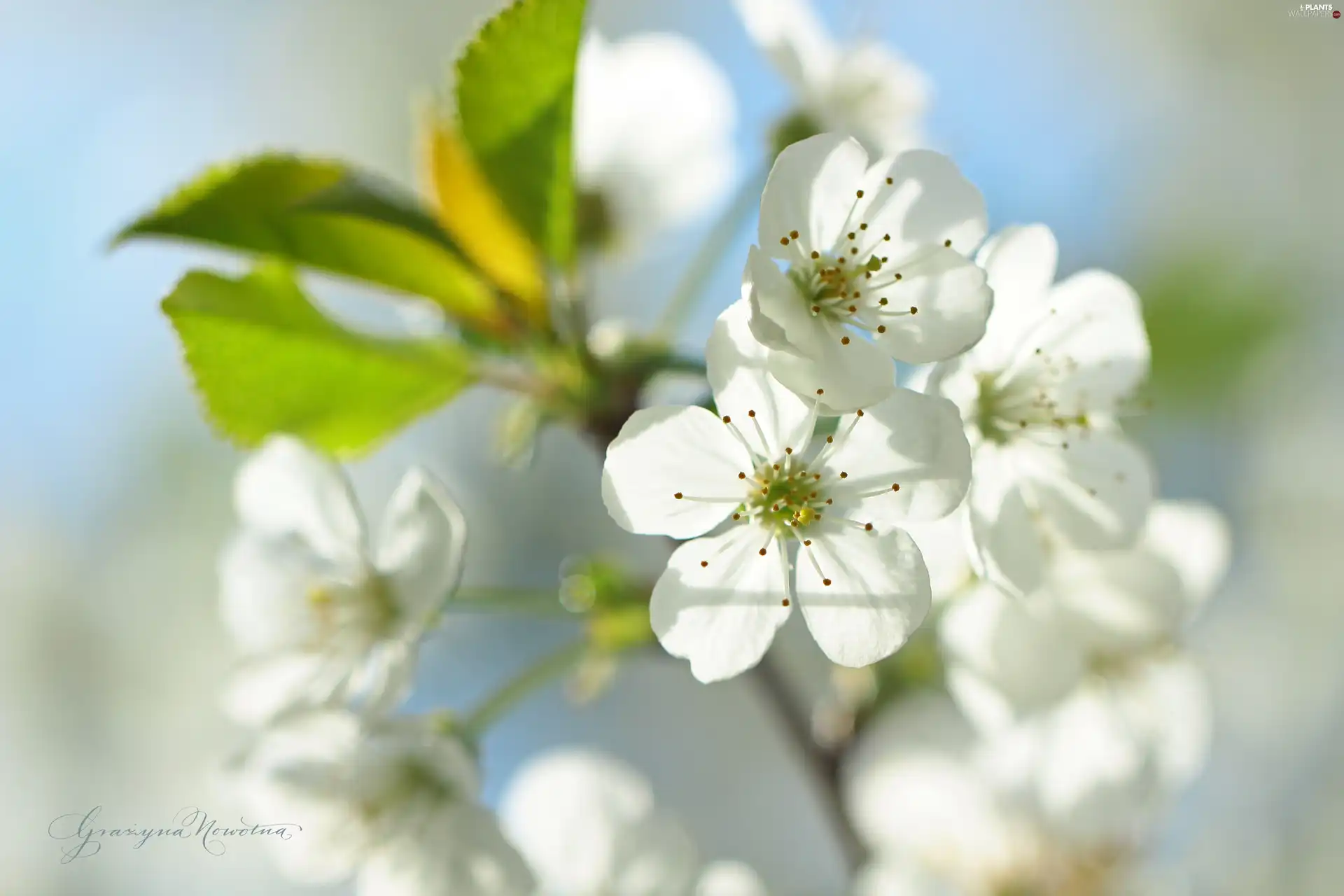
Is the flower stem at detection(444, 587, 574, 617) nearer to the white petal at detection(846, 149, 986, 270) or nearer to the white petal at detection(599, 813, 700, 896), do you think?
the white petal at detection(599, 813, 700, 896)

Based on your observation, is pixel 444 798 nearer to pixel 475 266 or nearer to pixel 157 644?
pixel 475 266

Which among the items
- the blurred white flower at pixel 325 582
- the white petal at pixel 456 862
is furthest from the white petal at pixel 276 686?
the white petal at pixel 456 862

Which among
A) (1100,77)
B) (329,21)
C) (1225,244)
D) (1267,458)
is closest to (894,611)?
(1225,244)

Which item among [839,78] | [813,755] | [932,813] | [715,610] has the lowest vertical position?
[932,813]

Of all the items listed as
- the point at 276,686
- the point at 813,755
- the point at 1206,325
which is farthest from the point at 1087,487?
the point at 1206,325

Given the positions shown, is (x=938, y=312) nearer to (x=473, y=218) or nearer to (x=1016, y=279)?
(x=1016, y=279)

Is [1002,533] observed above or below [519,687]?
above

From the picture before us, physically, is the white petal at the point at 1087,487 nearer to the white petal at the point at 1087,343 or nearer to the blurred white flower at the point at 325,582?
the white petal at the point at 1087,343
